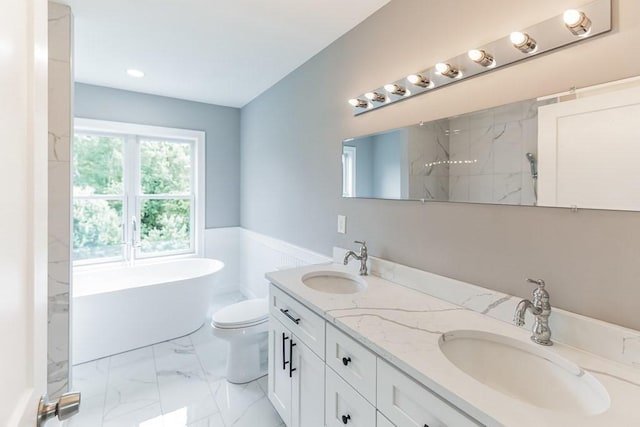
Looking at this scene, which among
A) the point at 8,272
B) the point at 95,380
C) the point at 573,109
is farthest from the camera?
the point at 95,380

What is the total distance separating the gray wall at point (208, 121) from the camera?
323 centimetres

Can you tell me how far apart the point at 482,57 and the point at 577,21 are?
316 millimetres

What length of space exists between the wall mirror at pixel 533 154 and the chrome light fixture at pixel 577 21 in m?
0.19

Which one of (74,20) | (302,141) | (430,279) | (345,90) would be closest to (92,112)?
(74,20)

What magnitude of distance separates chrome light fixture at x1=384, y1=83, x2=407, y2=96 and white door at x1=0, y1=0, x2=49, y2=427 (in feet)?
4.67

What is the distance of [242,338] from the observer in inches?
85.3

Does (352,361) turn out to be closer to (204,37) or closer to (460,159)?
(460,159)

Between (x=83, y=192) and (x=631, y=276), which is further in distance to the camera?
(x=83, y=192)

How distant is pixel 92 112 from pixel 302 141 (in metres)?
2.32

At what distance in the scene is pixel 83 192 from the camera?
10.7 feet

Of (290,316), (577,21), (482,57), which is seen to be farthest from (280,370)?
(577,21)

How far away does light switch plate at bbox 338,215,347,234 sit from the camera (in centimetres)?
211

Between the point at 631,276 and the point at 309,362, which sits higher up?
the point at 631,276

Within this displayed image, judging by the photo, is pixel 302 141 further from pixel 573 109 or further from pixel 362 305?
pixel 573 109
